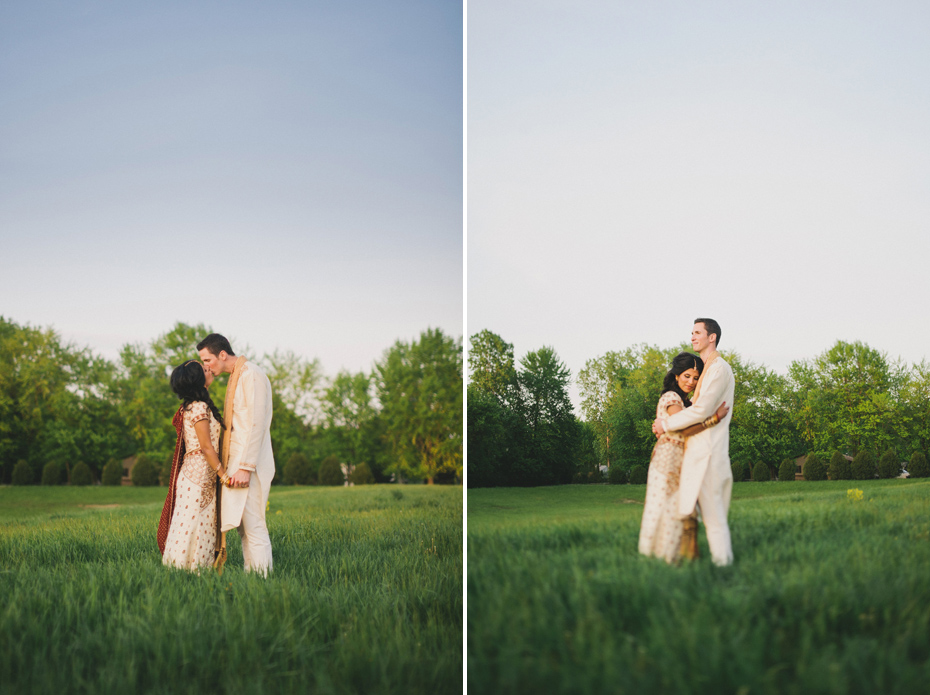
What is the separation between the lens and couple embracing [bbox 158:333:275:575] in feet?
13.7

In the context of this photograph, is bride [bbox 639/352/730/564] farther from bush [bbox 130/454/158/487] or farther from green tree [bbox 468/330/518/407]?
bush [bbox 130/454/158/487]

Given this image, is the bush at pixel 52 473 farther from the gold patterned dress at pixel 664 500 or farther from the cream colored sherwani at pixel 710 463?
the cream colored sherwani at pixel 710 463

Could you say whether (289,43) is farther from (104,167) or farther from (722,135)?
(722,135)

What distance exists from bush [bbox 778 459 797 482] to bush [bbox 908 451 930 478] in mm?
601

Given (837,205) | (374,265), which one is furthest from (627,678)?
(374,265)

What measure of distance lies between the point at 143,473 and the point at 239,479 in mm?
17021

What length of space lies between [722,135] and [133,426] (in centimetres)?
2006

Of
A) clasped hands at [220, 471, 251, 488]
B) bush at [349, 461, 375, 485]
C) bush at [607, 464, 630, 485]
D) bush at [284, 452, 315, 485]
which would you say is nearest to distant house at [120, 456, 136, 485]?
bush at [284, 452, 315, 485]

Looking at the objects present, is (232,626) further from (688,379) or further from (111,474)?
(111,474)

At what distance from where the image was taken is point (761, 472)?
11.8 feet

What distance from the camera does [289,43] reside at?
13.0 metres

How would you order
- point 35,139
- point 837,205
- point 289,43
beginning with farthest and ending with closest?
point 289,43 → point 35,139 → point 837,205

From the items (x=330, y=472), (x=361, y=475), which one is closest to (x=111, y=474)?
(x=330, y=472)

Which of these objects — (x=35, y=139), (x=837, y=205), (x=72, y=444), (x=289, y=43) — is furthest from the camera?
(x=72, y=444)
